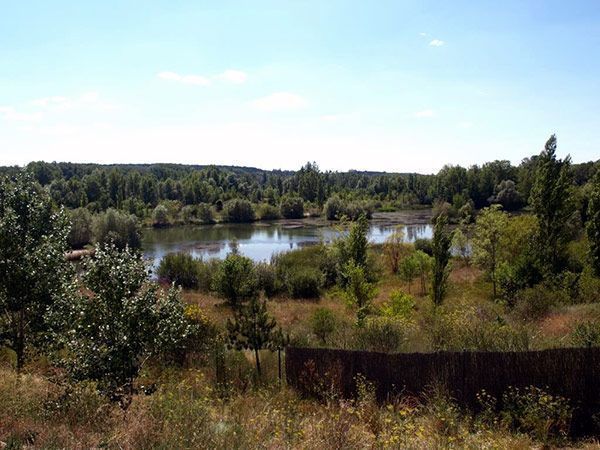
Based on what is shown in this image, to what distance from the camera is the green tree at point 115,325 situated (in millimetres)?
6695

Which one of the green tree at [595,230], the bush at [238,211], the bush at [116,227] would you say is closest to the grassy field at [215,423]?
the green tree at [595,230]

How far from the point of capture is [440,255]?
Result: 2194 cm

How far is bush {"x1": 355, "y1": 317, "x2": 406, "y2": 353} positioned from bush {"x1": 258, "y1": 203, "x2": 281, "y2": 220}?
77307 mm

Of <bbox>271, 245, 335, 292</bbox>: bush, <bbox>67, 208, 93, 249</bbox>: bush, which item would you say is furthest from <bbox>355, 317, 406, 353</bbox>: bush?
<bbox>67, 208, 93, 249</bbox>: bush

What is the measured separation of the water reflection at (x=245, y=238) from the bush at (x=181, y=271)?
Answer: 1011cm

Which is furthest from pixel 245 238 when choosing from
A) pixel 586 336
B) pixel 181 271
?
pixel 586 336

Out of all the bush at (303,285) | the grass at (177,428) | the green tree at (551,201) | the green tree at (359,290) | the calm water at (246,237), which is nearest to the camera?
the grass at (177,428)

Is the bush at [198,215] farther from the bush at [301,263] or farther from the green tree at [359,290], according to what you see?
the green tree at [359,290]

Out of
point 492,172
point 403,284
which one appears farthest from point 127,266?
point 492,172

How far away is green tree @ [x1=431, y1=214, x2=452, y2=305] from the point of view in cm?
2144

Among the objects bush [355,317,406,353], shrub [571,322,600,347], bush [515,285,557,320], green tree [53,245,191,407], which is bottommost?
bush [515,285,557,320]

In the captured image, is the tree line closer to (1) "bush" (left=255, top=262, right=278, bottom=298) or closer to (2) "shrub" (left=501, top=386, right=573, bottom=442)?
(1) "bush" (left=255, top=262, right=278, bottom=298)

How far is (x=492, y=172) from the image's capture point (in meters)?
103

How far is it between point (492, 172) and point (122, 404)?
108 m
